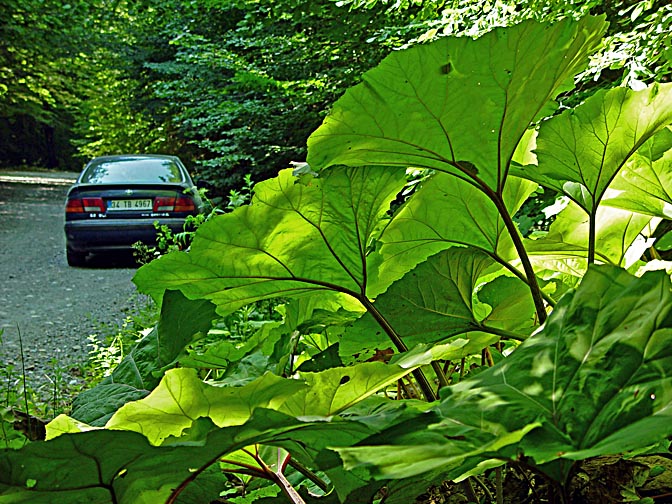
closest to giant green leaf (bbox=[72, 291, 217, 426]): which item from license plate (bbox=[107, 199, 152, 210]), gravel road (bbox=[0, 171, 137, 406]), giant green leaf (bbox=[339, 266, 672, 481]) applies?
giant green leaf (bbox=[339, 266, 672, 481])

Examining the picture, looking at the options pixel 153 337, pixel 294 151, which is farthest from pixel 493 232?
pixel 294 151

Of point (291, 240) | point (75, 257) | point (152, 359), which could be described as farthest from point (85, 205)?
point (291, 240)

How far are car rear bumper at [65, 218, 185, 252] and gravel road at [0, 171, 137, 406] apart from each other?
12.1 inches

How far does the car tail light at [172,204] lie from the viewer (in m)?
7.95

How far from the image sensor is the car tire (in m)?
8.42

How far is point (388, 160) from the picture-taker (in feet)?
2.43

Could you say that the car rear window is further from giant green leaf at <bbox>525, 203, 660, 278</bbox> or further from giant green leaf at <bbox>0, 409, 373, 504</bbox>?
giant green leaf at <bbox>0, 409, 373, 504</bbox>

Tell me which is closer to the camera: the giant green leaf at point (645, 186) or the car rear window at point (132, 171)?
the giant green leaf at point (645, 186)

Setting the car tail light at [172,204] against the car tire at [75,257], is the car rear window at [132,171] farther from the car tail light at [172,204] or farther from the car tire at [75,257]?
the car tire at [75,257]

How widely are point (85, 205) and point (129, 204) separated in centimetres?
47

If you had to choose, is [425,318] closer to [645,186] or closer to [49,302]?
[645,186]

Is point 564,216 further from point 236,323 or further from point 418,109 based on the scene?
point 236,323

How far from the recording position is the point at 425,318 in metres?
0.79

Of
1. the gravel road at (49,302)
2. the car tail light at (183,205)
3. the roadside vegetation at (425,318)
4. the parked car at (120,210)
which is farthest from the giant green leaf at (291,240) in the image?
the car tail light at (183,205)
